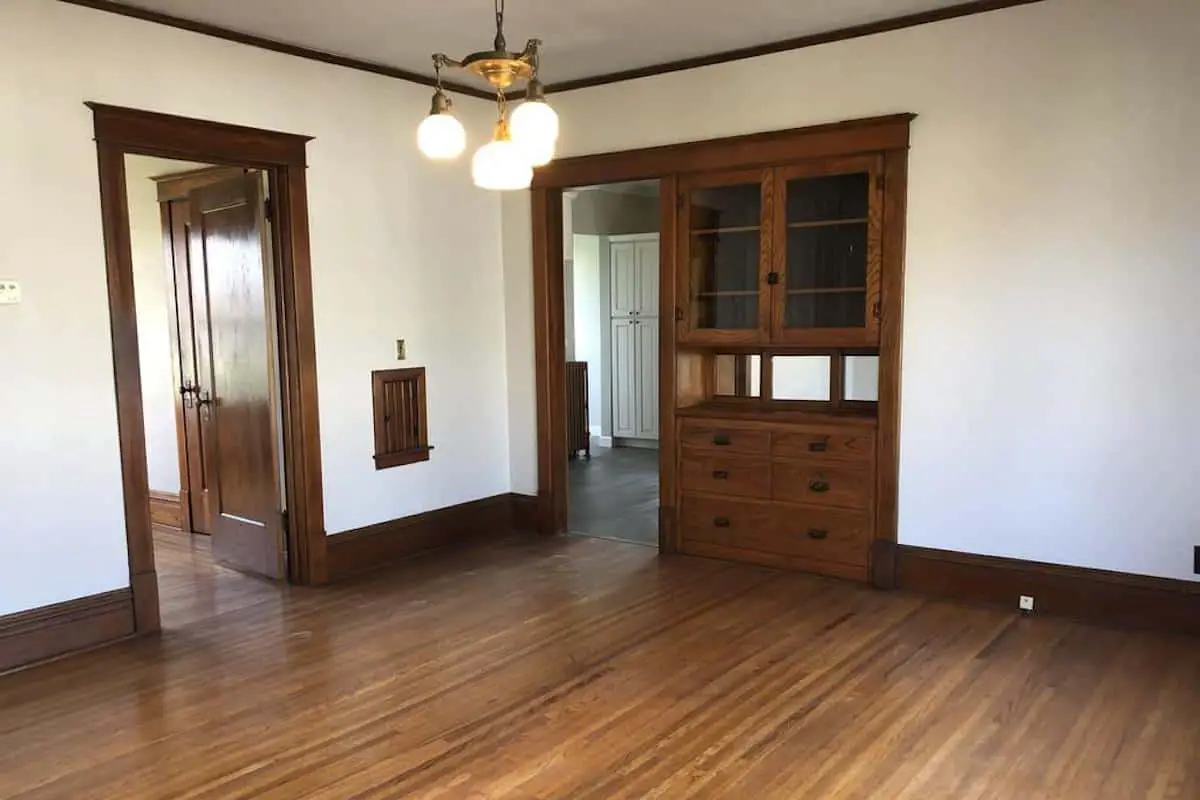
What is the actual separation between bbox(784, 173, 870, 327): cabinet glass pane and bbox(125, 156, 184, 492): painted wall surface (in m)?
3.86

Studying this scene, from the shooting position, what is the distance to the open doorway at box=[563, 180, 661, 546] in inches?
336

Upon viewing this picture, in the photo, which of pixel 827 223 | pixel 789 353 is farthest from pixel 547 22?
pixel 789 353

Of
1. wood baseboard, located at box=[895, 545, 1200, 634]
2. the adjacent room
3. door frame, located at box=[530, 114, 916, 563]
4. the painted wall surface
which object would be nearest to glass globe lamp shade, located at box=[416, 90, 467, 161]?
the adjacent room

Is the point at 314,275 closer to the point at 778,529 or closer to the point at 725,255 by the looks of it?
the point at 725,255

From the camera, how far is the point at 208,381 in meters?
5.18

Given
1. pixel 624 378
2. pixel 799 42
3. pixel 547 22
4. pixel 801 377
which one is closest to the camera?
pixel 547 22

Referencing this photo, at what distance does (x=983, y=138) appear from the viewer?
4035mm

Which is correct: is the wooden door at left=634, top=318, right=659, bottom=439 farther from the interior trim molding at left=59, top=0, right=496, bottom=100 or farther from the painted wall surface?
the painted wall surface

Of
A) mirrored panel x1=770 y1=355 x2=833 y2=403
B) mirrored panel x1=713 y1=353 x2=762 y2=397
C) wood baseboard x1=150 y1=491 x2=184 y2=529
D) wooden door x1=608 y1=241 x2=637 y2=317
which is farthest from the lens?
wooden door x1=608 y1=241 x2=637 y2=317

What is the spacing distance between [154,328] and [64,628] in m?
2.63

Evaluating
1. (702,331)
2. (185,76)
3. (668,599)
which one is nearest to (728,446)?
(702,331)

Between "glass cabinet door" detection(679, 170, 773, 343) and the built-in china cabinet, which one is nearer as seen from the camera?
the built-in china cabinet

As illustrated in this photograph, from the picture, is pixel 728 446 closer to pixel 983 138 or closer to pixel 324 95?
pixel 983 138

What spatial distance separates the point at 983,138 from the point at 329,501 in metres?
3.69
